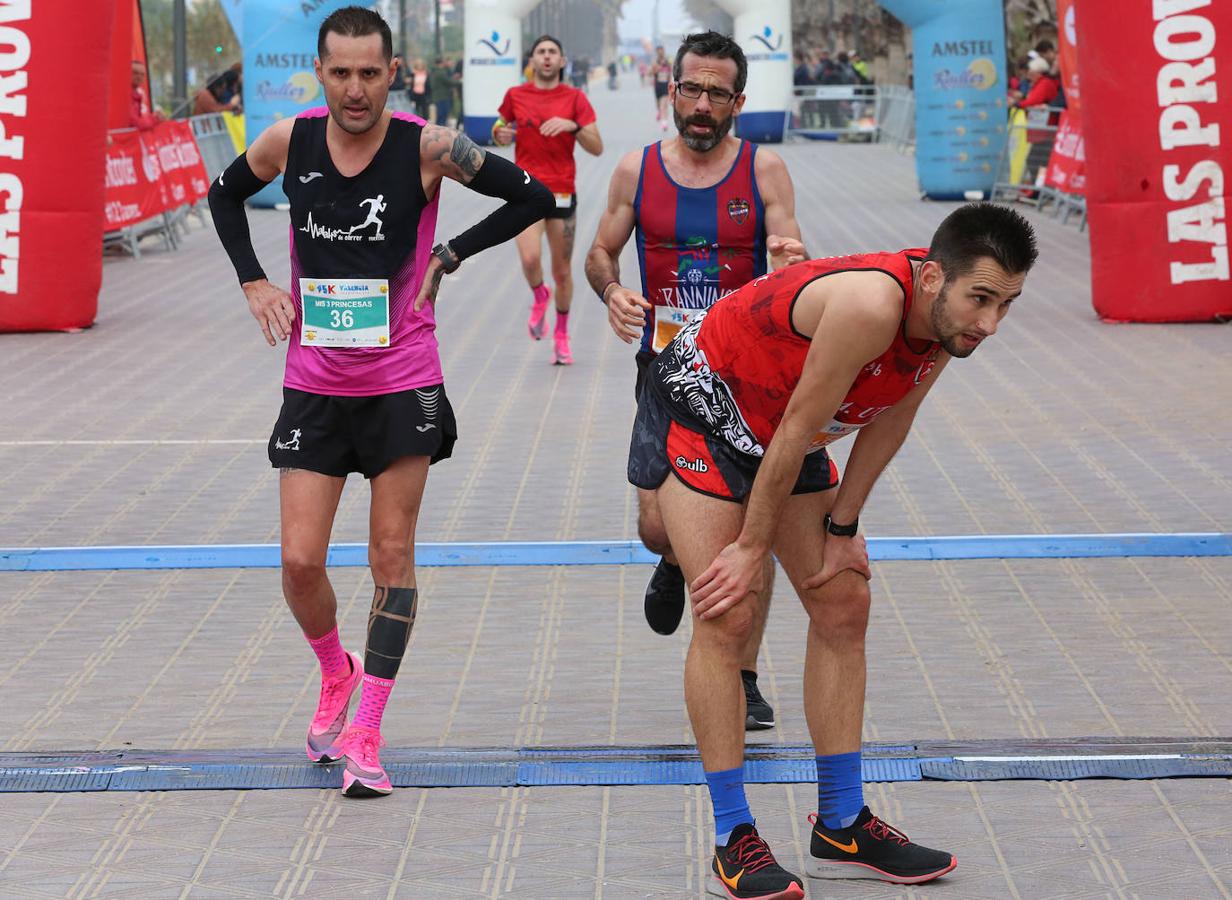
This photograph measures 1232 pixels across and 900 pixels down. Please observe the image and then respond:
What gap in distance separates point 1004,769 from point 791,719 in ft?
Answer: 2.25

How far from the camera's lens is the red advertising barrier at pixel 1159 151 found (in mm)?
11547

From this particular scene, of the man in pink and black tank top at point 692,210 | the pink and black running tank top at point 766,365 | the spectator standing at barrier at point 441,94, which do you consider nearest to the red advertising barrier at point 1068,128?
the man in pink and black tank top at point 692,210

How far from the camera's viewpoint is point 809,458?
412 cm

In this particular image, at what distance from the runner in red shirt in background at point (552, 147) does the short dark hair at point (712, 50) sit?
5.66m

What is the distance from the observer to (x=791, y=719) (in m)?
4.99

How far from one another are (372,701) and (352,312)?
3.21 ft

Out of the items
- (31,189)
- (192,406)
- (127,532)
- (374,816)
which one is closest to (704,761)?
(374,816)

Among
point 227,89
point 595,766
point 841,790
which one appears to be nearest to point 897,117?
point 227,89

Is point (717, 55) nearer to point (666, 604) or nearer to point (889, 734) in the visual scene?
point (666, 604)

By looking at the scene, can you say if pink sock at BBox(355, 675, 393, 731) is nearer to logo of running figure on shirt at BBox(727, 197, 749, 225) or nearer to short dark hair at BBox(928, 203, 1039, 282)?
logo of running figure on shirt at BBox(727, 197, 749, 225)

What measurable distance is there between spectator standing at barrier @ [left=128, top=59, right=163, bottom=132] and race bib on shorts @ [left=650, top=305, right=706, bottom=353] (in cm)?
1248

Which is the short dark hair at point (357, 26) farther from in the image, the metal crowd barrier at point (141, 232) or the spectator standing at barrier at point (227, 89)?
the spectator standing at barrier at point (227, 89)

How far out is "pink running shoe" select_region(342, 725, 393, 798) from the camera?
440 centimetres

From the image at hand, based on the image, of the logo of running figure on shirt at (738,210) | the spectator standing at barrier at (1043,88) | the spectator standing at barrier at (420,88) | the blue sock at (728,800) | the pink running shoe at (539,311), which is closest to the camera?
the blue sock at (728,800)
